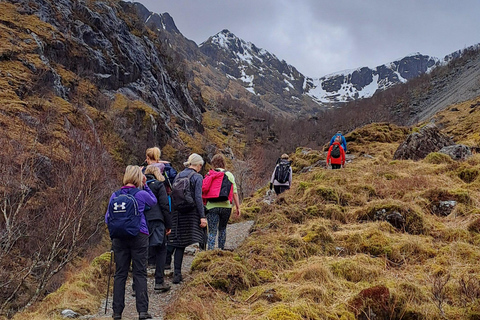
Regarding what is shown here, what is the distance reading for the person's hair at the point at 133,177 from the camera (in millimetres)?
4340

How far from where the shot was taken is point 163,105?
2089 inches

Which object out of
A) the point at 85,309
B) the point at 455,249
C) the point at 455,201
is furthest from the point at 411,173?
the point at 85,309

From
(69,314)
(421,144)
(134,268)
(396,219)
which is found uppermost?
(421,144)

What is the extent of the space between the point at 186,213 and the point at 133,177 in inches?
58.6

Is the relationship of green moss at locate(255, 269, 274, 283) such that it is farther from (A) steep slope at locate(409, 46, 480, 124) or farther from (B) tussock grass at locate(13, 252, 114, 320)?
(A) steep slope at locate(409, 46, 480, 124)

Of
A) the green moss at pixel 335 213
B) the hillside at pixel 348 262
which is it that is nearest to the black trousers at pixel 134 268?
the hillside at pixel 348 262

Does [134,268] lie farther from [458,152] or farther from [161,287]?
[458,152]

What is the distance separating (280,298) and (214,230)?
8.23 ft

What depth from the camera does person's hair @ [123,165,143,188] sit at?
4340 mm

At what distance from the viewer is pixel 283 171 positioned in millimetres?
9133

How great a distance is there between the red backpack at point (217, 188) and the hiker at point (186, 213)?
16.1 inches

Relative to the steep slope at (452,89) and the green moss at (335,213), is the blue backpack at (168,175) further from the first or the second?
the steep slope at (452,89)

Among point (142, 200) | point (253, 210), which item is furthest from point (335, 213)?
point (253, 210)

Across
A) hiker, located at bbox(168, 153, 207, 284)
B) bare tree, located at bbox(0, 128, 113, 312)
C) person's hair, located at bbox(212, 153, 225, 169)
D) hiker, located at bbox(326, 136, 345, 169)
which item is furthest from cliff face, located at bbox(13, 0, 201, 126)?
hiker, located at bbox(168, 153, 207, 284)
